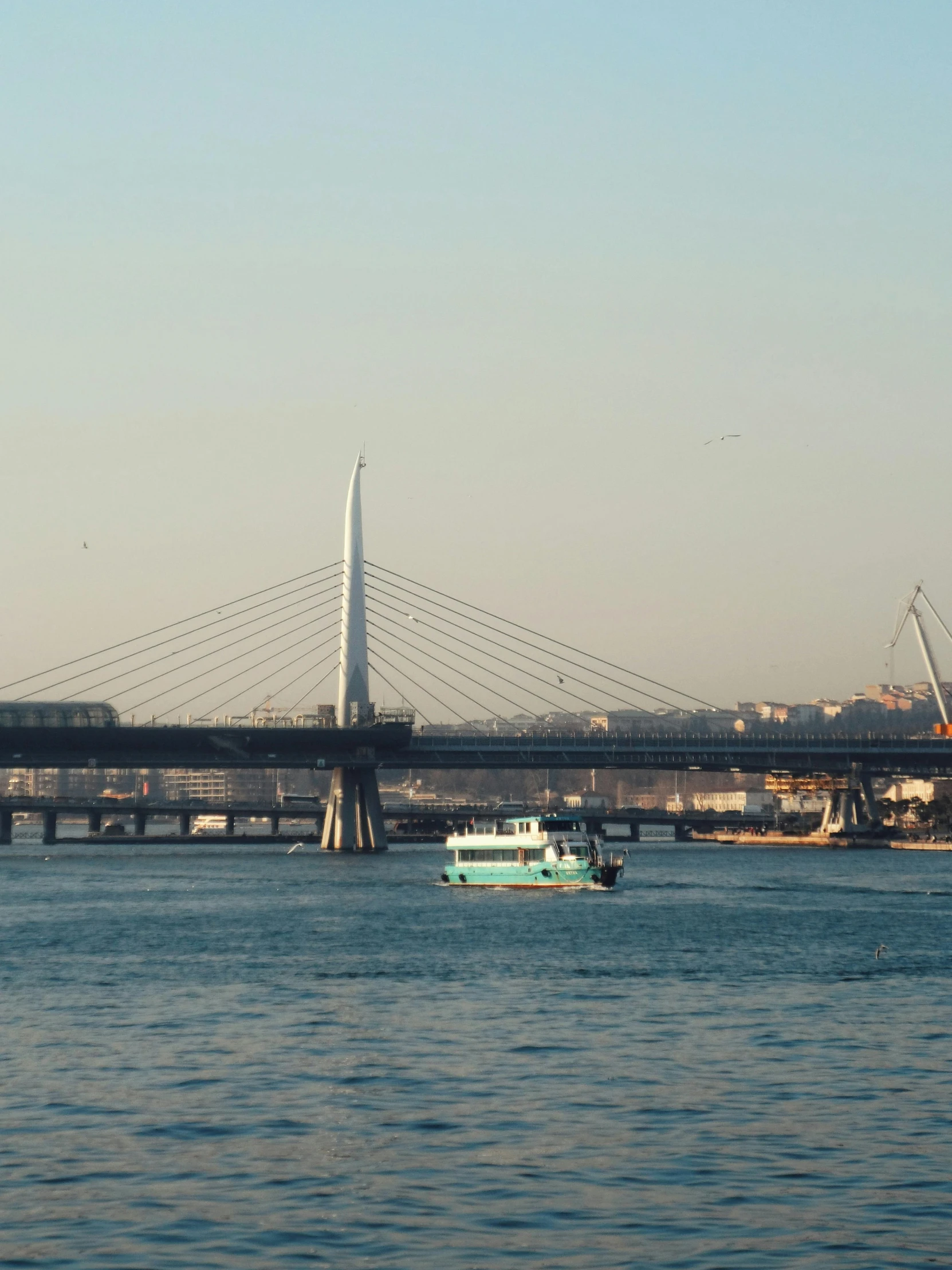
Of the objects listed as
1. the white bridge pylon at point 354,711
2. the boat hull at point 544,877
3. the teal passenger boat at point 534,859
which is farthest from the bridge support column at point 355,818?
the boat hull at point 544,877

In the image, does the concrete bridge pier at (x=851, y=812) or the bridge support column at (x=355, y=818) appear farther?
the concrete bridge pier at (x=851, y=812)

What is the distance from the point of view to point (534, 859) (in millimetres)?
83562

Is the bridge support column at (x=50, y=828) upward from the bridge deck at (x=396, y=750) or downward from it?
downward

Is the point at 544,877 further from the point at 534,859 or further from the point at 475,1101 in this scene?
the point at 475,1101

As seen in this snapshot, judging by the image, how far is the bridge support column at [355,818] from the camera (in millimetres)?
127125

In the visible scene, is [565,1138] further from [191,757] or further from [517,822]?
[191,757]

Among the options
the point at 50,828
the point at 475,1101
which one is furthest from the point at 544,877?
the point at 50,828

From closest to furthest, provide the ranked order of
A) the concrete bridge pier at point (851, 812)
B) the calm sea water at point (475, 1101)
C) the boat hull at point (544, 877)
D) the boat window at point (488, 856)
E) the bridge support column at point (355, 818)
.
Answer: the calm sea water at point (475, 1101)
the boat hull at point (544, 877)
the boat window at point (488, 856)
the bridge support column at point (355, 818)
the concrete bridge pier at point (851, 812)

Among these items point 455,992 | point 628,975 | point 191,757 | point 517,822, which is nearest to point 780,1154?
point 455,992

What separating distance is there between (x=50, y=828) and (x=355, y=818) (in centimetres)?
6661

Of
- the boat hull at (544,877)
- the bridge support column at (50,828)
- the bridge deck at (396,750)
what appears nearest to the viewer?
the boat hull at (544,877)

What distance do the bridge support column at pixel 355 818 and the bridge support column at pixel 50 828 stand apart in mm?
60898

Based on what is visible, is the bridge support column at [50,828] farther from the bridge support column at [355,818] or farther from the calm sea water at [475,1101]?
the calm sea water at [475,1101]

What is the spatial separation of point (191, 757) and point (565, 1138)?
101 meters
